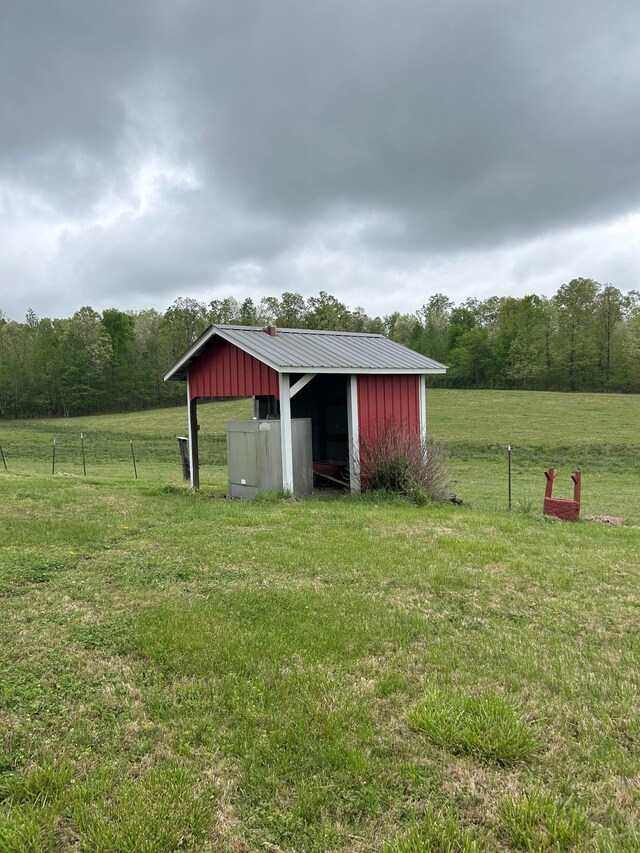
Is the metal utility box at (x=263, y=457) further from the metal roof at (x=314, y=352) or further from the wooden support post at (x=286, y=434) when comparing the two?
the metal roof at (x=314, y=352)

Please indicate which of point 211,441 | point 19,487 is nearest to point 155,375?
point 211,441

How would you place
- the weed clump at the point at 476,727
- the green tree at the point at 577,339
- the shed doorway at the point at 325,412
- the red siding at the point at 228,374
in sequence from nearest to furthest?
the weed clump at the point at 476,727 → the red siding at the point at 228,374 → the shed doorway at the point at 325,412 → the green tree at the point at 577,339

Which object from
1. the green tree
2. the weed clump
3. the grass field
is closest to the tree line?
the green tree

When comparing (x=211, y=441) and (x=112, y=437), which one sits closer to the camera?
(x=211, y=441)

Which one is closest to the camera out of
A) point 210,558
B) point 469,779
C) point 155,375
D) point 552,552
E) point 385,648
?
point 469,779

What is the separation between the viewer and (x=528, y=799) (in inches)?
92.6

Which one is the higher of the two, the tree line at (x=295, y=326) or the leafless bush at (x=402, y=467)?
the tree line at (x=295, y=326)

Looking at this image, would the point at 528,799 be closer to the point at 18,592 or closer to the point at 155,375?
the point at 18,592

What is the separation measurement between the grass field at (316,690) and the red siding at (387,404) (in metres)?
4.31

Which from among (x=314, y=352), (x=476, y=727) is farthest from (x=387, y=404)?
(x=476, y=727)

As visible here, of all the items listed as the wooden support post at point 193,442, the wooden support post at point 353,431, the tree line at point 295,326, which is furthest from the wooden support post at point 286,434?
the tree line at point 295,326

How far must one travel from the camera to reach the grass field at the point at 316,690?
2283mm

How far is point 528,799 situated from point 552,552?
4.60 m

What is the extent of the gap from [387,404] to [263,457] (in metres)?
3.05
